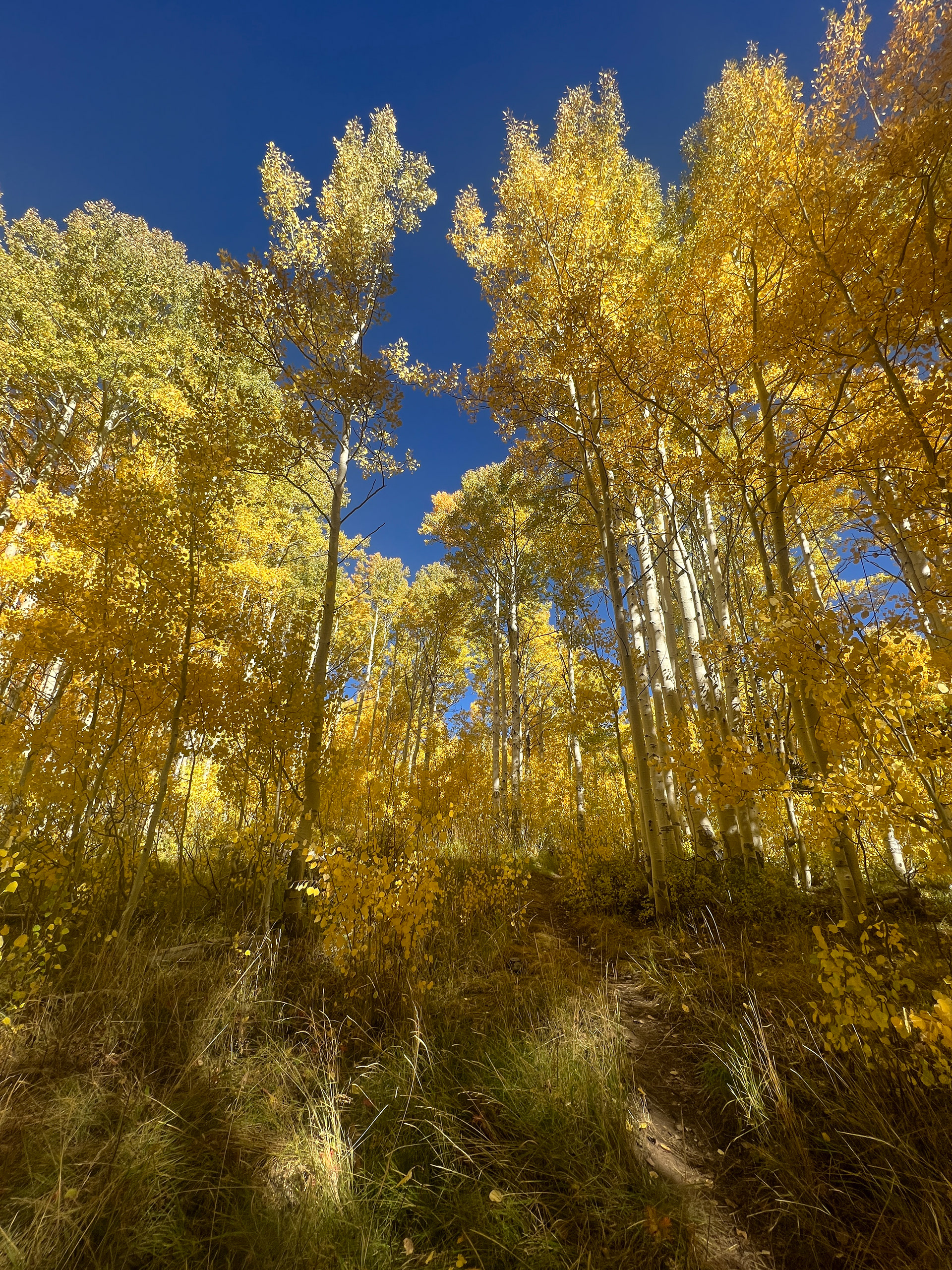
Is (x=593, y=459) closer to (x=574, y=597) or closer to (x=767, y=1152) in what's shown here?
(x=574, y=597)

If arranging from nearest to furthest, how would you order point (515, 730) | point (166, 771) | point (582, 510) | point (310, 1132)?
point (310, 1132) → point (166, 771) → point (582, 510) → point (515, 730)

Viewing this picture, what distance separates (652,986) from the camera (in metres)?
3.69

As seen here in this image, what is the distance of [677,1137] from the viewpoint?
7.63ft

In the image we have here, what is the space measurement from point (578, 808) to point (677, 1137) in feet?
25.5

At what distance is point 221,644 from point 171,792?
3.39 m

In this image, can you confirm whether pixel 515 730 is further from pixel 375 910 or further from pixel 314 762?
pixel 375 910

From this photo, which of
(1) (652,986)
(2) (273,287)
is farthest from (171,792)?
(2) (273,287)

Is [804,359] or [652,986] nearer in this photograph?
[652,986]

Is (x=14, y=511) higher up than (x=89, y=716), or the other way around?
(x=14, y=511)

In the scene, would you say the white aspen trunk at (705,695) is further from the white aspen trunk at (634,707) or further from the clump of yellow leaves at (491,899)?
the clump of yellow leaves at (491,899)

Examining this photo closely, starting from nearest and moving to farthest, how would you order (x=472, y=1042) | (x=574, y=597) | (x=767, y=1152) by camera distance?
(x=767, y=1152), (x=472, y=1042), (x=574, y=597)

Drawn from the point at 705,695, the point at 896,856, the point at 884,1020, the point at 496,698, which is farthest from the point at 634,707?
the point at 496,698

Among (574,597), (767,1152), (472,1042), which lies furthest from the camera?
(574,597)

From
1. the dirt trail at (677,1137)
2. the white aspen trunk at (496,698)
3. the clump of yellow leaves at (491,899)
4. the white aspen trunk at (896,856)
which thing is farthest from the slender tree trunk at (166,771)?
the white aspen trunk at (896,856)
